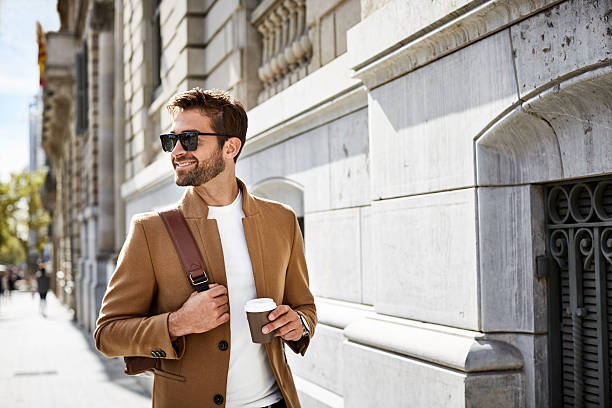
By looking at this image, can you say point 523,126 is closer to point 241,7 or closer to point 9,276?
point 241,7

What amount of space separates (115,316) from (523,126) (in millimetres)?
1937

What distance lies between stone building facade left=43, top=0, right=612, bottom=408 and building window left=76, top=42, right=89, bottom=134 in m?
16.6

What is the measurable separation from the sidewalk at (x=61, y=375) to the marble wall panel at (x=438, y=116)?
576 centimetres

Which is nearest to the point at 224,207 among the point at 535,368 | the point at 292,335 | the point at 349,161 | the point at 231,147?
the point at 231,147

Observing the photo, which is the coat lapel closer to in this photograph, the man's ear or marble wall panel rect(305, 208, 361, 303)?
the man's ear

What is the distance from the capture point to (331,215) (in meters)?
5.12

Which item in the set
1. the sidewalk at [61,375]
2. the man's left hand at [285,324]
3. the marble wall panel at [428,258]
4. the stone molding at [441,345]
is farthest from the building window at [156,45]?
the man's left hand at [285,324]

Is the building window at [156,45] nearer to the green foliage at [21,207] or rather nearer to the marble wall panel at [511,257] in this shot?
the marble wall panel at [511,257]

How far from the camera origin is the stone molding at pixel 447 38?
2959mm

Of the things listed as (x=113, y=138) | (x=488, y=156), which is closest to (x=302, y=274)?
(x=488, y=156)

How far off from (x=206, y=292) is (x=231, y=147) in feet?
1.86

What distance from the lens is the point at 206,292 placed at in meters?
2.41

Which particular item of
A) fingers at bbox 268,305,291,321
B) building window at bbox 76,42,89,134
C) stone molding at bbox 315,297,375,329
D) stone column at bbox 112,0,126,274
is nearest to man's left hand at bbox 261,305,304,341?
fingers at bbox 268,305,291,321

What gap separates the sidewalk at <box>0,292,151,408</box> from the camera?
8961mm
